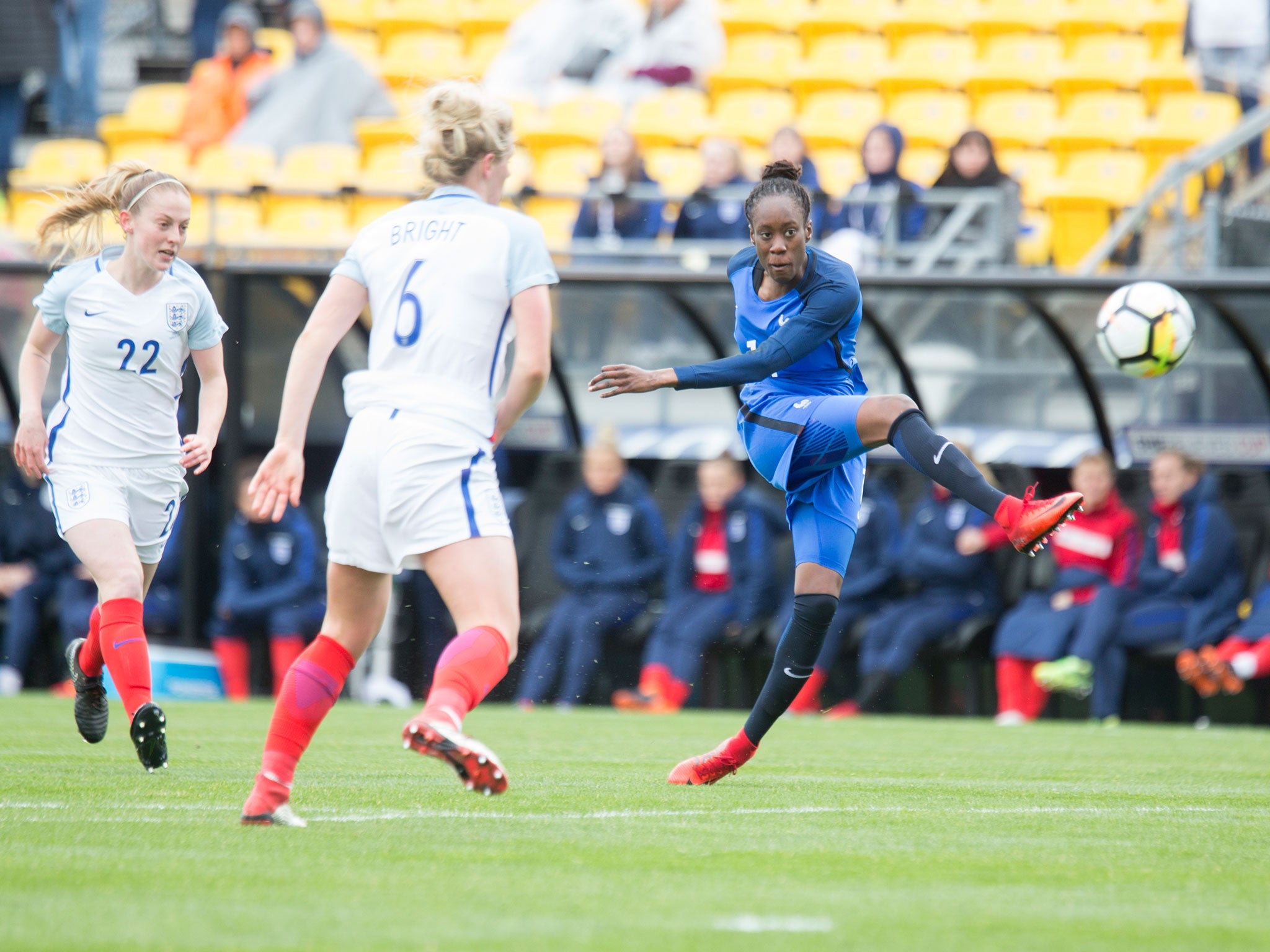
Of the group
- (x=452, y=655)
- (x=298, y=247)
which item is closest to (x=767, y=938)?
(x=452, y=655)

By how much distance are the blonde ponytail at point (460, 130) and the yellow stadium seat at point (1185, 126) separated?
39.3 feet

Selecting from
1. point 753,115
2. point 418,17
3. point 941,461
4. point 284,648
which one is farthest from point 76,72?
point 941,461

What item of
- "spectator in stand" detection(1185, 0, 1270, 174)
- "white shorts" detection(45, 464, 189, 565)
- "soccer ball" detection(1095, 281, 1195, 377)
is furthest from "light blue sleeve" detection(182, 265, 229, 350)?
"spectator in stand" detection(1185, 0, 1270, 174)

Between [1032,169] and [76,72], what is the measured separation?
31.1 feet

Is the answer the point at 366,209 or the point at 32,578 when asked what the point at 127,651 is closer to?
the point at 32,578

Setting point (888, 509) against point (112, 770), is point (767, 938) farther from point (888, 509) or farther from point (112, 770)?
point (888, 509)

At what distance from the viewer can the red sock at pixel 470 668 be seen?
4.05 metres

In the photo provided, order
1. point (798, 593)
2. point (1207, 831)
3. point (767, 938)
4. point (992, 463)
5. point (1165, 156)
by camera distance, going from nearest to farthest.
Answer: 1. point (767, 938)
2. point (1207, 831)
3. point (798, 593)
4. point (992, 463)
5. point (1165, 156)

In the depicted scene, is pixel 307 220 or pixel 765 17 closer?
pixel 307 220

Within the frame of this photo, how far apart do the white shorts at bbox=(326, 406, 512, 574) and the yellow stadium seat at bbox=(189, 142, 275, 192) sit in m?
11.5

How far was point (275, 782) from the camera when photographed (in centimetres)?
434

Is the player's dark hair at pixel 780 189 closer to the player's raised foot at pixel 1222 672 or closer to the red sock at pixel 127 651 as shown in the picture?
the red sock at pixel 127 651

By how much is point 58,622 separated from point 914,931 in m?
10.5

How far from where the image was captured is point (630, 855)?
162 inches
